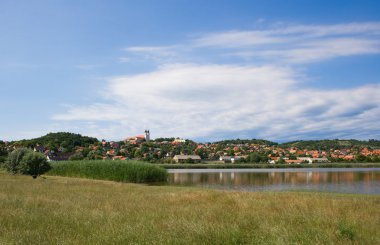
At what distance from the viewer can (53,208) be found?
47.7 ft

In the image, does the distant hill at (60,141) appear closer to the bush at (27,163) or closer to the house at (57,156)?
the house at (57,156)

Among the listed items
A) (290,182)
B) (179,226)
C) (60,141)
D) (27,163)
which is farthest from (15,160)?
(60,141)

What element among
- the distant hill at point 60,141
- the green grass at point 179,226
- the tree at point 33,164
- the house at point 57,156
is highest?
the distant hill at point 60,141

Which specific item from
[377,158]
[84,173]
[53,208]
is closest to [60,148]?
[84,173]

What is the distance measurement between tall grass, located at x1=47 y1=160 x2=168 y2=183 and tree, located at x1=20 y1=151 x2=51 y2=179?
615 cm

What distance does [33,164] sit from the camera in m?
47.5

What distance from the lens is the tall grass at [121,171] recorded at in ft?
166

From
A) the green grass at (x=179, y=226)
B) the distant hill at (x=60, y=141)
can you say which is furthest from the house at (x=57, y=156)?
the green grass at (x=179, y=226)

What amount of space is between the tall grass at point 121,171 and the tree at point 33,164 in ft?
20.2

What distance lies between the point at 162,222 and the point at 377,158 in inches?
5560

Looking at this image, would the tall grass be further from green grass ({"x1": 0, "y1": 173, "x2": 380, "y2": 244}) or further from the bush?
green grass ({"x1": 0, "y1": 173, "x2": 380, "y2": 244})

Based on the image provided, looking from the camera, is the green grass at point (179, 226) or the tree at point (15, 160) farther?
the tree at point (15, 160)

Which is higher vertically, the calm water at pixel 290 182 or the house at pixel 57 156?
the house at pixel 57 156

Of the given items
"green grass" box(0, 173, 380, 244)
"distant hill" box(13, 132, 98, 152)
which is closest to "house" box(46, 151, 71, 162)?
"distant hill" box(13, 132, 98, 152)
